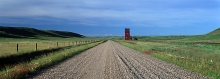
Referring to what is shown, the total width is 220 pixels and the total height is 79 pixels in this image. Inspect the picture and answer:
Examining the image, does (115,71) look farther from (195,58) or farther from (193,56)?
(193,56)

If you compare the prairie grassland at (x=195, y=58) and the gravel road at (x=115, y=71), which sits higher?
the gravel road at (x=115, y=71)

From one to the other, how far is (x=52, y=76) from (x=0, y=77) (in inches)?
86.3

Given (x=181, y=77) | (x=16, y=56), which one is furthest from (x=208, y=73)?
(x=16, y=56)

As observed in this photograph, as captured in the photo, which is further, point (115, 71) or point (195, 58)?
point (195, 58)

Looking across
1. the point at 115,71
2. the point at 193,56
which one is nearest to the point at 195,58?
the point at 193,56

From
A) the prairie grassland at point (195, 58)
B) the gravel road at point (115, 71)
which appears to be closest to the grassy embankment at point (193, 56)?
the prairie grassland at point (195, 58)

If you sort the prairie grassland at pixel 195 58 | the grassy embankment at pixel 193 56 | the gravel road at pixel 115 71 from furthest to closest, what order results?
the grassy embankment at pixel 193 56 → the prairie grassland at pixel 195 58 → the gravel road at pixel 115 71

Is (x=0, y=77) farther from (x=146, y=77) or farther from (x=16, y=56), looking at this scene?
(x=16, y=56)

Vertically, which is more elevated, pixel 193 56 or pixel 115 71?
pixel 115 71

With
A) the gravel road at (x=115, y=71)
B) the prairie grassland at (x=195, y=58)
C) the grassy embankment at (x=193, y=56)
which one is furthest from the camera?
the grassy embankment at (x=193, y=56)

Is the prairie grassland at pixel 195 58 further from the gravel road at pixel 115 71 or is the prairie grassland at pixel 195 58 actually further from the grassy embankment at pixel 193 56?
the gravel road at pixel 115 71

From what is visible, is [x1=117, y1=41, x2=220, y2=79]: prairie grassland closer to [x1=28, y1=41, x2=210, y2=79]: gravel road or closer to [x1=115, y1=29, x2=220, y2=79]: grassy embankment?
[x1=115, y1=29, x2=220, y2=79]: grassy embankment

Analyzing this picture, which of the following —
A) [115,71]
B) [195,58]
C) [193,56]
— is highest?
[115,71]

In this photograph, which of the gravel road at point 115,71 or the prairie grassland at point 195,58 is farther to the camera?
the prairie grassland at point 195,58
